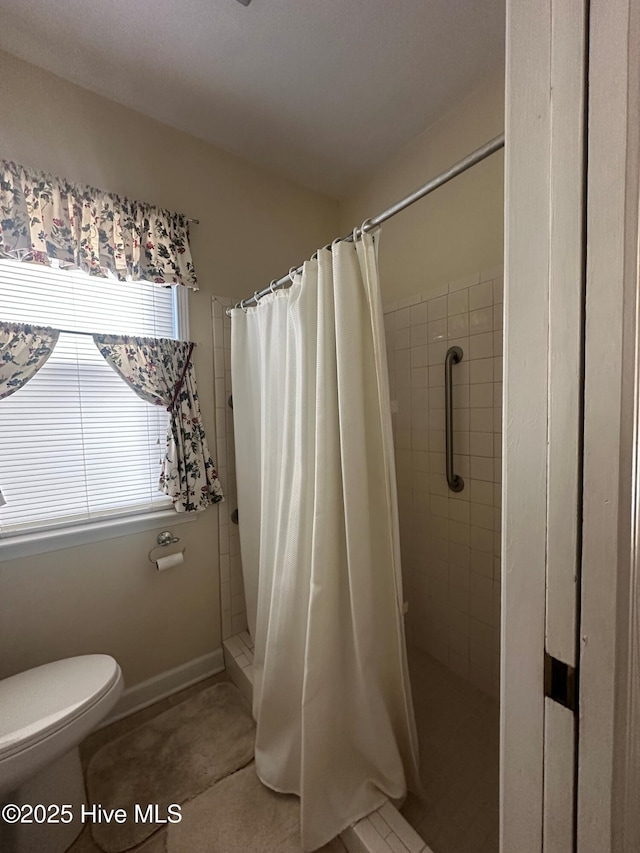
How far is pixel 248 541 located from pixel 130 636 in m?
0.66

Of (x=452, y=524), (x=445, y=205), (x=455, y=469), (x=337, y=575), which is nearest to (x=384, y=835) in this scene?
(x=337, y=575)

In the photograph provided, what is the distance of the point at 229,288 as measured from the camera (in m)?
1.80

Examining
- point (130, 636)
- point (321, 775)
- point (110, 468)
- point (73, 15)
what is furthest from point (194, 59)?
point (321, 775)

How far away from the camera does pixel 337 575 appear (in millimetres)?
1063

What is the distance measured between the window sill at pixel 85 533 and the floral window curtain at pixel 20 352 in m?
0.56

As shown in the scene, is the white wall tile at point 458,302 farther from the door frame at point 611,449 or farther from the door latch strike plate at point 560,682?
the door latch strike plate at point 560,682

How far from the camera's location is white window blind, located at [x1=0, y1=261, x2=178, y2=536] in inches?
50.9

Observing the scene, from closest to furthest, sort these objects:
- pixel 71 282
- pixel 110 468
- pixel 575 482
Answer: pixel 575 482 → pixel 71 282 → pixel 110 468

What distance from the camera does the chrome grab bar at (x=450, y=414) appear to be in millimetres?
1606

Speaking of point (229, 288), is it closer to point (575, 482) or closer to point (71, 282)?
point (71, 282)

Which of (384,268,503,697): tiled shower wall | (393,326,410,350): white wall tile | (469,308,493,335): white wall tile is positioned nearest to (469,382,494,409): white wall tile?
(384,268,503,697): tiled shower wall

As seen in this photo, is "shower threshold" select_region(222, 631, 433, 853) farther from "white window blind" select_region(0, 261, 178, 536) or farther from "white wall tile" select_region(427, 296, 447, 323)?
"white wall tile" select_region(427, 296, 447, 323)

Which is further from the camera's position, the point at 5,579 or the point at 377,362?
the point at 5,579

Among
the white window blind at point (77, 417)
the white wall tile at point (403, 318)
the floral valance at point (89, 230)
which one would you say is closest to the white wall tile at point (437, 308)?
the white wall tile at point (403, 318)
